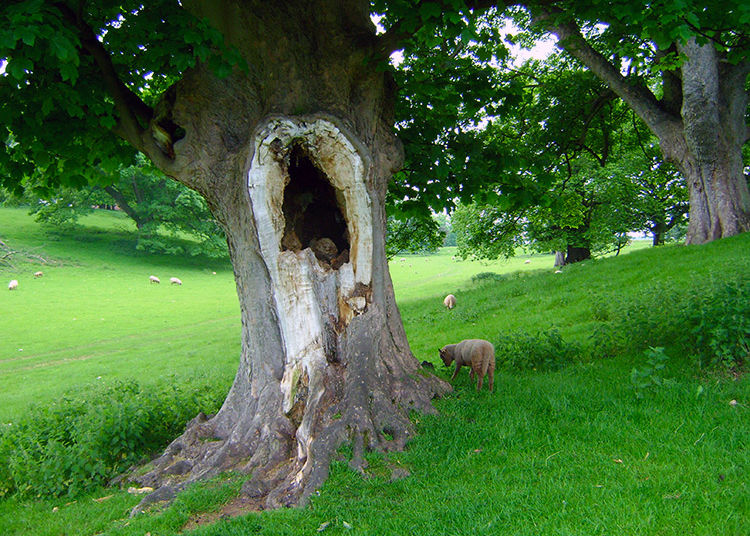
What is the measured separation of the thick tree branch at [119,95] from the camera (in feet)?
18.1

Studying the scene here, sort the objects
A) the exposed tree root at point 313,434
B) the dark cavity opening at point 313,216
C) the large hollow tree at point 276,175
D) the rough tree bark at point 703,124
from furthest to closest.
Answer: the rough tree bark at point 703,124
the dark cavity opening at point 313,216
the large hollow tree at point 276,175
the exposed tree root at point 313,434

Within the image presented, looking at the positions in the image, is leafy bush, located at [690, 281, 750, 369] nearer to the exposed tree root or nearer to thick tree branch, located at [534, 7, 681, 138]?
the exposed tree root

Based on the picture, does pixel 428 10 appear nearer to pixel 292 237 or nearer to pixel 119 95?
pixel 292 237

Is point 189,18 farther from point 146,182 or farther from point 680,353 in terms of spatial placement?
point 146,182

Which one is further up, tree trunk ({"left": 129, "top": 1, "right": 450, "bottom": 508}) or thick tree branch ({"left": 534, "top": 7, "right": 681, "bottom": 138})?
thick tree branch ({"left": 534, "top": 7, "right": 681, "bottom": 138})

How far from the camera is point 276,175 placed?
5.35 metres

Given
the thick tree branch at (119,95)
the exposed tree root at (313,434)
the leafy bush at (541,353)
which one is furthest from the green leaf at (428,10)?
the leafy bush at (541,353)

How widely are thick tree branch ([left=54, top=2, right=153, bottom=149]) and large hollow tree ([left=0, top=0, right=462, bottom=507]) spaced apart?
0.02m

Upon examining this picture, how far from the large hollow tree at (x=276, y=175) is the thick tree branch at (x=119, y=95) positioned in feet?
0.06

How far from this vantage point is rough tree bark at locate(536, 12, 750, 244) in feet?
39.5

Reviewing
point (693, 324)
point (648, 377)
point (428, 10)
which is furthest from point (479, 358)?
point (428, 10)

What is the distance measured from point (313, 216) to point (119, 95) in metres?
2.96

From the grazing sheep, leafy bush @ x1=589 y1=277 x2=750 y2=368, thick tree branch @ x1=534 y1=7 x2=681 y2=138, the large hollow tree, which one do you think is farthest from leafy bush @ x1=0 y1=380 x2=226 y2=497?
thick tree branch @ x1=534 y1=7 x2=681 y2=138

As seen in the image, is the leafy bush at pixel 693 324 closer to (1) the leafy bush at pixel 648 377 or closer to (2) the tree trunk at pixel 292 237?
(1) the leafy bush at pixel 648 377
